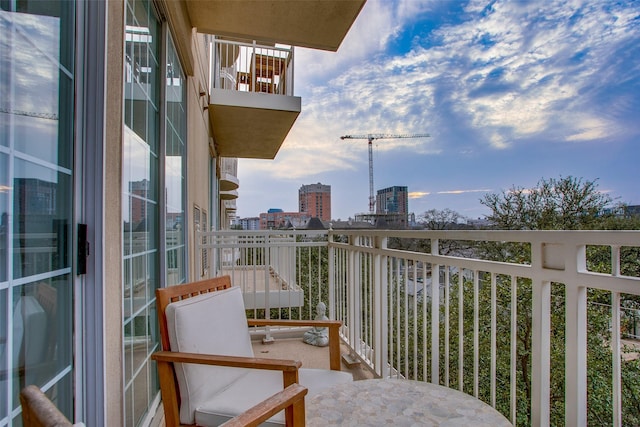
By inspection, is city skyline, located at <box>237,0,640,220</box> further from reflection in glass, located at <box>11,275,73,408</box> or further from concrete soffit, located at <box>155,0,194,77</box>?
reflection in glass, located at <box>11,275,73,408</box>

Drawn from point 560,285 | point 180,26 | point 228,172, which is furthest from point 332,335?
point 228,172

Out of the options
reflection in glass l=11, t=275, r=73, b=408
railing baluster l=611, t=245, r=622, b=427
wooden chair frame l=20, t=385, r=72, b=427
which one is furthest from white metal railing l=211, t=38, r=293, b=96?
wooden chair frame l=20, t=385, r=72, b=427

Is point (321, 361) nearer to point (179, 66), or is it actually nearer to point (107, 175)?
point (107, 175)

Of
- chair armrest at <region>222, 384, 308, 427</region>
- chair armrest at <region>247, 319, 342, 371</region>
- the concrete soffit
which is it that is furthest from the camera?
the concrete soffit

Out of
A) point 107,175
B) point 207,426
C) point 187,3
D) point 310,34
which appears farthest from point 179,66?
point 207,426

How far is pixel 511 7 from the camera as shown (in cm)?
1445

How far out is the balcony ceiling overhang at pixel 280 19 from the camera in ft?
8.98

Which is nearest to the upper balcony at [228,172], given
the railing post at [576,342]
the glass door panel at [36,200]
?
the glass door panel at [36,200]

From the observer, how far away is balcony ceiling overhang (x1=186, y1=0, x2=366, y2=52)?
2736 mm

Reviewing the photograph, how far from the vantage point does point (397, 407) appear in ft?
4.02

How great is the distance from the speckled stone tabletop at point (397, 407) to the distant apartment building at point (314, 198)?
58.6 feet

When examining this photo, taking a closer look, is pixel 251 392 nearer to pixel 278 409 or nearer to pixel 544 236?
pixel 278 409

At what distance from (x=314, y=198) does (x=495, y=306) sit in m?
18.9

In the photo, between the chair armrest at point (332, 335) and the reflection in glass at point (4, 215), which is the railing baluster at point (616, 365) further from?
the reflection in glass at point (4, 215)
